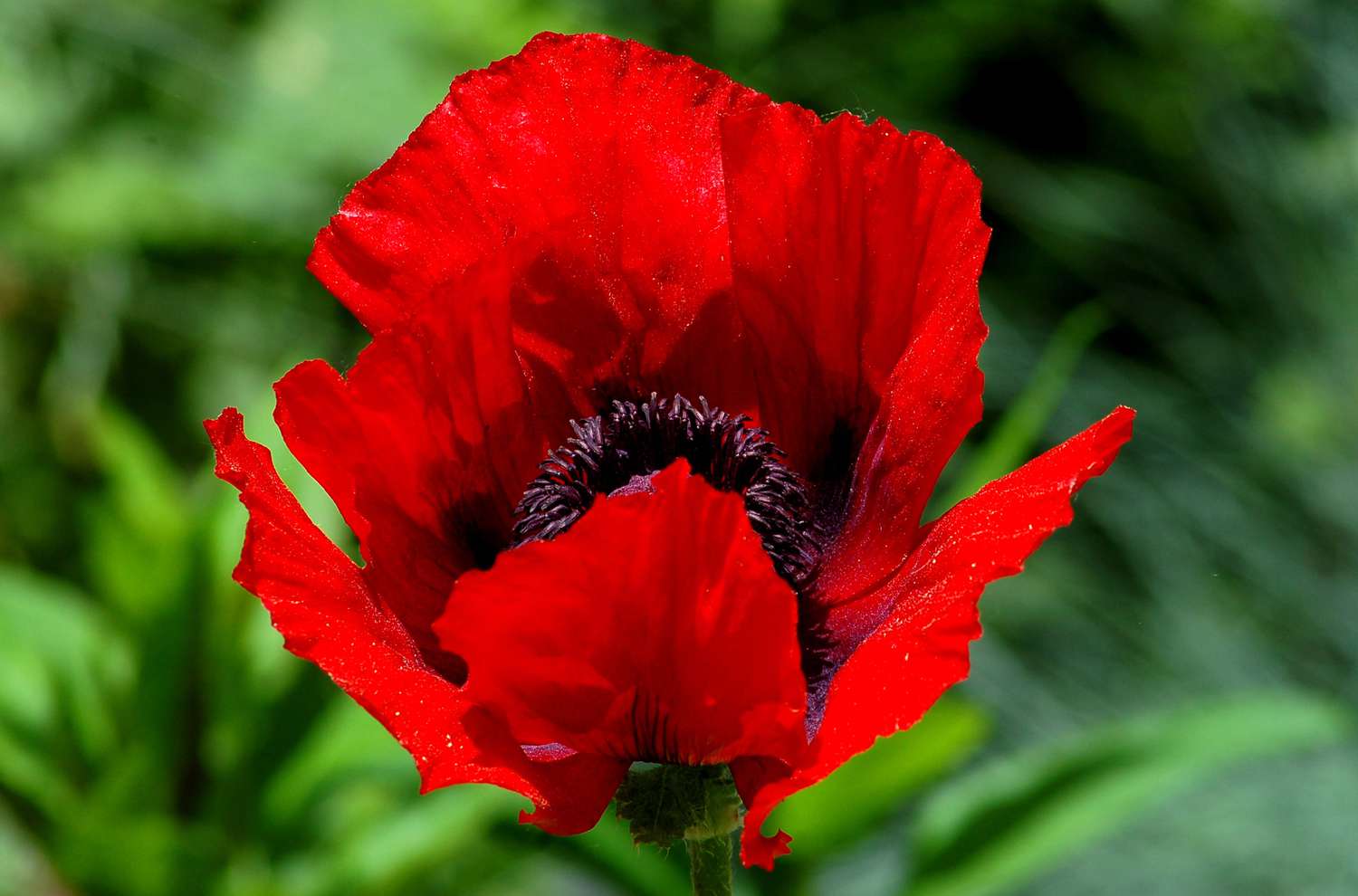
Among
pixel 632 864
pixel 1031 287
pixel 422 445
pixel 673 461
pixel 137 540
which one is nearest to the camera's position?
pixel 422 445

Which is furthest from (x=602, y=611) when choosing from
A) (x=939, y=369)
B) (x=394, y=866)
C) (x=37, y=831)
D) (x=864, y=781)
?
(x=37, y=831)

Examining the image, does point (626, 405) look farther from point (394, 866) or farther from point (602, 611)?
point (394, 866)

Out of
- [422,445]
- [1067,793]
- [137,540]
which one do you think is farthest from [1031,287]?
[422,445]

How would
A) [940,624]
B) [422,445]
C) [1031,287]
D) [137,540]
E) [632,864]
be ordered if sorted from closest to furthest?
[940,624], [422,445], [632,864], [137,540], [1031,287]

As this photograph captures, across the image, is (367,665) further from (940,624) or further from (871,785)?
(871,785)

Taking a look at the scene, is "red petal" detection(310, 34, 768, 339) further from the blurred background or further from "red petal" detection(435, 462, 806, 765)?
the blurred background

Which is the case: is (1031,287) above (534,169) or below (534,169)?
below
